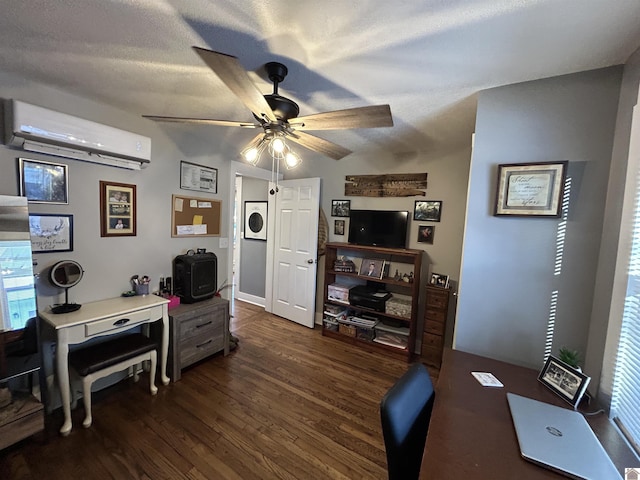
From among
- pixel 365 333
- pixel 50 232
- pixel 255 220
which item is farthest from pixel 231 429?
pixel 255 220

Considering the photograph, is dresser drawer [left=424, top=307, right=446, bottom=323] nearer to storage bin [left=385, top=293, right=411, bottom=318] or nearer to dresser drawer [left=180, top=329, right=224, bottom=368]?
storage bin [left=385, top=293, right=411, bottom=318]

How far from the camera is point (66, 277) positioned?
1848 millimetres

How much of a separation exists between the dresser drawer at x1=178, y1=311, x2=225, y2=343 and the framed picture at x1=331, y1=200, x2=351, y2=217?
1887 millimetres

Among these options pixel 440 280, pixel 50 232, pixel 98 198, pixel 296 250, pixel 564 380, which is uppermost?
pixel 98 198

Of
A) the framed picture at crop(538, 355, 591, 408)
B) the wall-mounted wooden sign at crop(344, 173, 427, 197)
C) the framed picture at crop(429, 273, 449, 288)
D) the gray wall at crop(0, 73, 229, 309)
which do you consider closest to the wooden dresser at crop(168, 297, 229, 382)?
the gray wall at crop(0, 73, 229, 309)

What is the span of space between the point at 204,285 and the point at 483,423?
247cm

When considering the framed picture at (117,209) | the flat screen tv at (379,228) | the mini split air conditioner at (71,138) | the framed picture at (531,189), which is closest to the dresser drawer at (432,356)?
the flat screen tv at (379,228)

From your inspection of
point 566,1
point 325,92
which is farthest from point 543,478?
point 325,92

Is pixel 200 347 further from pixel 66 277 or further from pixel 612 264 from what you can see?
pixel 612 264

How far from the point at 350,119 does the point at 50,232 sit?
87.4 inches

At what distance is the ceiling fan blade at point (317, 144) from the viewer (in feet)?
5.18

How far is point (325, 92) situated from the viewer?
1643 mm

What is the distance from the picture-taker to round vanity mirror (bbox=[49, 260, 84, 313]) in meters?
1.80

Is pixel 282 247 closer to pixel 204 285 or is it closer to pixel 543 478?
pixel 204 285
